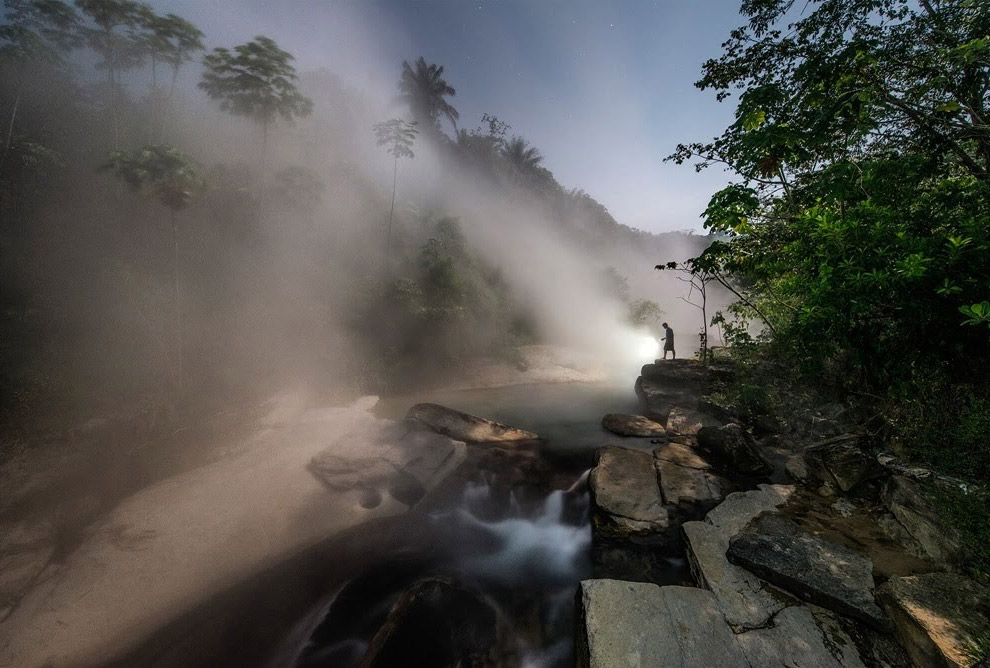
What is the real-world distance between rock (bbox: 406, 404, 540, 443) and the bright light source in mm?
24833

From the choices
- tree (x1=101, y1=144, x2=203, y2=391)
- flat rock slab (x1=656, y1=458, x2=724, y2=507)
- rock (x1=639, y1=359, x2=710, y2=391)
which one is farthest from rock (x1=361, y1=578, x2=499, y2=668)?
tree (x1=101, y1=144, x2=203, y2=391)

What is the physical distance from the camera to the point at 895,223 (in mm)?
4457

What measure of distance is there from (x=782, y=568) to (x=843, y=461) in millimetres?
3304

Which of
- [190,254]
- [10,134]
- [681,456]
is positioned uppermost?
[10,134]

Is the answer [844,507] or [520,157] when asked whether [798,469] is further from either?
[520,157]

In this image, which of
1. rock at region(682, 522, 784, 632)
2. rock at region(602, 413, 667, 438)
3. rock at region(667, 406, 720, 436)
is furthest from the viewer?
rock at region(602, 413, 667, 438)

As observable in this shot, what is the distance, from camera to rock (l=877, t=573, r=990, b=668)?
296 cm

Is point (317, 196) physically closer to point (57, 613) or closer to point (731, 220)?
point (57, 613)

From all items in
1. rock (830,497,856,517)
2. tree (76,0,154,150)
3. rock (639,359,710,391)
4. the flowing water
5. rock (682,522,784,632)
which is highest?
tree (76,0,154,150)

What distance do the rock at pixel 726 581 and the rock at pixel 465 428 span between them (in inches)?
235

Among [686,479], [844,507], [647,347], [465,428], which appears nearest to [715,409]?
[686,479]

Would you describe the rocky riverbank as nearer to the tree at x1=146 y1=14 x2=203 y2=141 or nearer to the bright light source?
the bright light source

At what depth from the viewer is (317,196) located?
2403cm

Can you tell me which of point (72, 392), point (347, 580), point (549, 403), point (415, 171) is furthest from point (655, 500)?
point (415, 171)
